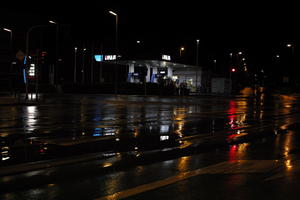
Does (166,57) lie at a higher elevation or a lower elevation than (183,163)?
higher

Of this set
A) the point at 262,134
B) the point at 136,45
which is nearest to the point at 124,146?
the point at 262,134

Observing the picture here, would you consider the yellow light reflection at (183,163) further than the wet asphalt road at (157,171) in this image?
Yes

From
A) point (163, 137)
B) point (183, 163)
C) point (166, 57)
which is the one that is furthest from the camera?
point (166, 57)

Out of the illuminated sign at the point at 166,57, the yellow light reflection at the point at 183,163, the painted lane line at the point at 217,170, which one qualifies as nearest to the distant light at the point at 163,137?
the yellow light reflection at the point at 183,163

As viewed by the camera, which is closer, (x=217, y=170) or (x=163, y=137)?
(x=217, y=170)

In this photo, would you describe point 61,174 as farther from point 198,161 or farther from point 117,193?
point 198,161

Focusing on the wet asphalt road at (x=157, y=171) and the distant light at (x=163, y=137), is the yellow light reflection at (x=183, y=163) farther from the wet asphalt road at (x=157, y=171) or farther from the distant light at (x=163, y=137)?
the distant light at (x=163, y=137)

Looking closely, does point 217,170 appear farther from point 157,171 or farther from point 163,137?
point 163,137

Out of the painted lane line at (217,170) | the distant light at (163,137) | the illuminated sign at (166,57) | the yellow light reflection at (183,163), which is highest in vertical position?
the illuminated sign at (166,57)

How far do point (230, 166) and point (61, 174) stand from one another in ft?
11.1

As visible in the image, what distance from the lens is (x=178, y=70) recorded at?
221 feet

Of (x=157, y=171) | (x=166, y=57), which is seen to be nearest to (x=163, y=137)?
(x=157, y=171)

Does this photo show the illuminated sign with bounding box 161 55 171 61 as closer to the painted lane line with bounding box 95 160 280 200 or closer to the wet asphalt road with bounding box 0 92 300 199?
the wet asphalt road with bounding box 0 92 300 199

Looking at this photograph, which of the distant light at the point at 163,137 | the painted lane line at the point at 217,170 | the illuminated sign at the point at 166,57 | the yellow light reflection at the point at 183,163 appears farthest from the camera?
the illuminated sign at the point at 166,57
